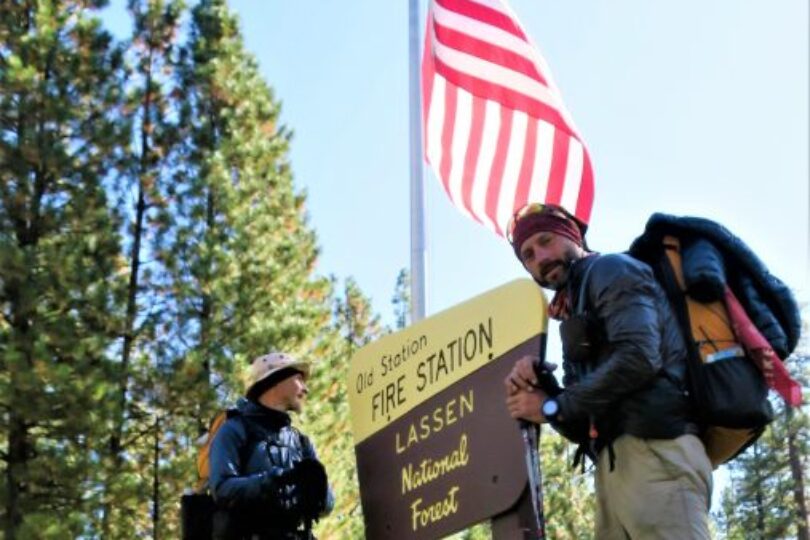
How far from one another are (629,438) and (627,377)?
22cm

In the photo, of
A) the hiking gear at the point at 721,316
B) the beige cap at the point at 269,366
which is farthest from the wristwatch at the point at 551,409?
the beige cap at the point at 269,366

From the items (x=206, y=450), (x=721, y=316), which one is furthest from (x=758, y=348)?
(x=206, y=450)

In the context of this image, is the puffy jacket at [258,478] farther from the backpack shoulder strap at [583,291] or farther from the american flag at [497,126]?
the american flag at [497,126]

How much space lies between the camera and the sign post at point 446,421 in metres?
3.63

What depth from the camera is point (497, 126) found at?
791cm

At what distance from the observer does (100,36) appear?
14945mm

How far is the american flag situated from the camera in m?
7.77

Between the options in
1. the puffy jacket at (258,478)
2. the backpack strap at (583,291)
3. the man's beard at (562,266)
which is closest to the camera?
the backpack strap at (583,291)

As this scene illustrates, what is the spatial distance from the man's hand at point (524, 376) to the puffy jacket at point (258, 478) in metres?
1.09

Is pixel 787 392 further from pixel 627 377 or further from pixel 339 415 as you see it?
pixel 339 415

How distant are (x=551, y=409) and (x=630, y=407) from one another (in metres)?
0.24

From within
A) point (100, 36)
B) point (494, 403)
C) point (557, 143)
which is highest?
point (100, 36)

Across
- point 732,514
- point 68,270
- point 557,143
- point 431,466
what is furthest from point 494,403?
point 732,514

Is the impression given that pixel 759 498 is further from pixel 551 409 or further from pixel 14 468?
pixel 551 409
